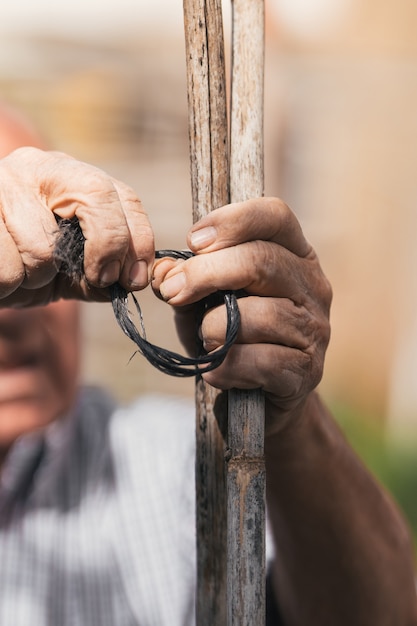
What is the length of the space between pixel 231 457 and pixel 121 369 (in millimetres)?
2639

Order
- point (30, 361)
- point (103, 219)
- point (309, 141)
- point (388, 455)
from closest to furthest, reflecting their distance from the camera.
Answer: point (103, 219)
point (30, 361)
point (388, 455)
point (309, 141)

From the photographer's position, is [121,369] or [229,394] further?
[121,369]

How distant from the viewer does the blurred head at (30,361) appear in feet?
4.59

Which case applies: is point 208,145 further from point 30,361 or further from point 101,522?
point 101,522

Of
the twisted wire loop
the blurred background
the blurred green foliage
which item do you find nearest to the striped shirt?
the twisted wire loop

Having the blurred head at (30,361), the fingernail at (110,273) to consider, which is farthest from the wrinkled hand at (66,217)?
the blurred head at (30,361)

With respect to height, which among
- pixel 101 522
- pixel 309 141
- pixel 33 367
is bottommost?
pixel 101 522

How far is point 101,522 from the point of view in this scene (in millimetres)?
1468

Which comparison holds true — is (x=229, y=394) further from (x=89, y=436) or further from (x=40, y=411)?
(x=89, y=436)

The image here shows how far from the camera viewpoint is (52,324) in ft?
4.77

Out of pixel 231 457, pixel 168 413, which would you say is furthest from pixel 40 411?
pixel 231 457

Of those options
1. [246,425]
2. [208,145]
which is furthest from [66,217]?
[246,425]

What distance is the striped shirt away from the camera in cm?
137

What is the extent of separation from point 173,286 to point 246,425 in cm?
15
